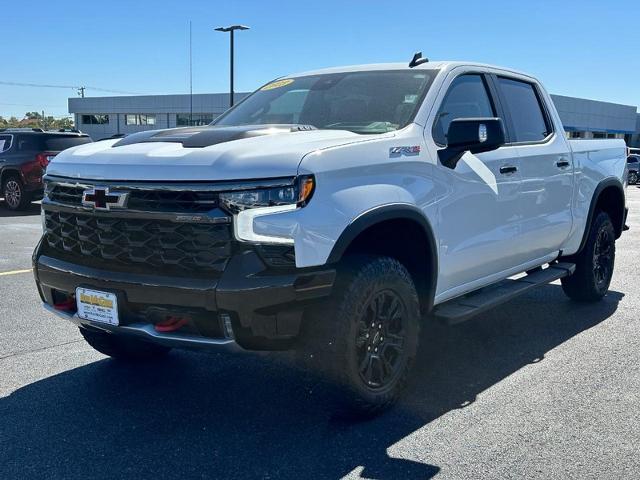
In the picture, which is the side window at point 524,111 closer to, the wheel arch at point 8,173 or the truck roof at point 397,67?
the truck roof at point 397,67

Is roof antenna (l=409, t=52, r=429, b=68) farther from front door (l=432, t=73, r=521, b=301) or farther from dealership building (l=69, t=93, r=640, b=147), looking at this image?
dealership building (l=69, t=93, r=640, b=147)

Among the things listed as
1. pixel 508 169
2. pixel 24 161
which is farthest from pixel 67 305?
pixel 24 161

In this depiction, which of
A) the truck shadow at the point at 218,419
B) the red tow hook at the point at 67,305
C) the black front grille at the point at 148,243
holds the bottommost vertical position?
the truck shadow at the point at 218,419

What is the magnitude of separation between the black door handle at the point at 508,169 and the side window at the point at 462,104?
1.37 ft

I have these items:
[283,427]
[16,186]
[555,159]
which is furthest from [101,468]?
[16,186]

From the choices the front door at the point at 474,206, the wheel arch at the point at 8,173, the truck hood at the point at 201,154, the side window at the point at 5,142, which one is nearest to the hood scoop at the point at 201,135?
the truck hood at the point at 201,154

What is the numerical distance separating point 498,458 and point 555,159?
2893mm

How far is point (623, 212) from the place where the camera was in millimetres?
6910

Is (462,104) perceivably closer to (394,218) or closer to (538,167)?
(538,167)

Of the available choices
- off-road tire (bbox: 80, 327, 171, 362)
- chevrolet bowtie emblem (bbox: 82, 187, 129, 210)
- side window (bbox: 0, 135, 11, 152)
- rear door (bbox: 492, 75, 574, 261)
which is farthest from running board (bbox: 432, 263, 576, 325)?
side window (bbox: 0, 135, 11, 152)

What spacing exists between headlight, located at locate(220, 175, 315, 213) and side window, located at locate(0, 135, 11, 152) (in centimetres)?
1352

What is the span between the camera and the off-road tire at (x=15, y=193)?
14.8 m

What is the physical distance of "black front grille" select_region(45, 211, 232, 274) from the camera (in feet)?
10.7

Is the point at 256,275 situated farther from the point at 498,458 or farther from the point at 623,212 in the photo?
the point at 623,212
